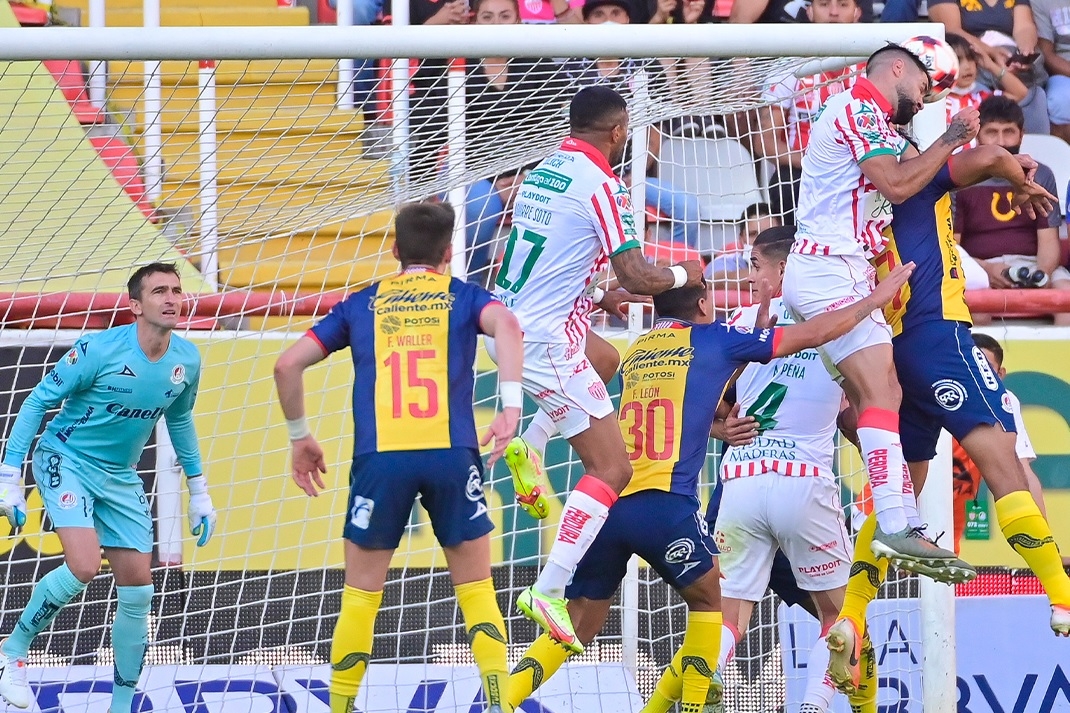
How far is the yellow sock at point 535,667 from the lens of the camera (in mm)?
6242

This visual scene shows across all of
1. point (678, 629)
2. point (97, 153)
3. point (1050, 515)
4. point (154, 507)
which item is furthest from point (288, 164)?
point (1050, 515)

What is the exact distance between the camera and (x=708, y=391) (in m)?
6.20

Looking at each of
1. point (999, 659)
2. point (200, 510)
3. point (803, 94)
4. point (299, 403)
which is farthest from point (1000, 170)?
point (200, 510)

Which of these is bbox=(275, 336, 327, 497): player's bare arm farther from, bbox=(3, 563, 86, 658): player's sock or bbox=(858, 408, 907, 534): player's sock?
bbox=(858, 408, 907, 534): player's sock

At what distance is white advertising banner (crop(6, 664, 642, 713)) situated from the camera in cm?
764

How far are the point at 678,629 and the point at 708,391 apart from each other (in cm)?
295

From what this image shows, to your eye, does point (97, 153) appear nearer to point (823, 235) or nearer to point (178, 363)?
point (178, 363)

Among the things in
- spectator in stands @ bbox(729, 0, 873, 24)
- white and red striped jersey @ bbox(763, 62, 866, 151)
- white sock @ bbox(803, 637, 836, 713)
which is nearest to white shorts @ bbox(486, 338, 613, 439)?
white sock @ bbox(803, 637, 836, 713)

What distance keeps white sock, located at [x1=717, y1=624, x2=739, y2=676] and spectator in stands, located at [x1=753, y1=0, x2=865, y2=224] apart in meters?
2.69

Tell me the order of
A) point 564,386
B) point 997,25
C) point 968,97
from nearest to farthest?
point 564,386 < point 968,97 < point 997,25

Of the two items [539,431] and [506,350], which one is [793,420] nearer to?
[539,431]

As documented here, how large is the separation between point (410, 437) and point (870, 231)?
7.00ft

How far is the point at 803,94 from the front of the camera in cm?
817

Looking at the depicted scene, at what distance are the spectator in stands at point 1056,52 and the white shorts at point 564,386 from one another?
20.6 feet
